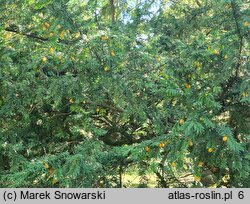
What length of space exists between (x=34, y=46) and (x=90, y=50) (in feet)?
4.49

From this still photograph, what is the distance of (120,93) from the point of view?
3.12 m

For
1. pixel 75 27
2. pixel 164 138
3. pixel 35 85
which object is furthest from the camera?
pixel 35 85

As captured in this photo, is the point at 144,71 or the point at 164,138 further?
the point at 144,71

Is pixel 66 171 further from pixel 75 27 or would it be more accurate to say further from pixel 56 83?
pixel 75 27

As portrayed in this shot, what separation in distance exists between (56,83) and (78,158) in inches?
36.6

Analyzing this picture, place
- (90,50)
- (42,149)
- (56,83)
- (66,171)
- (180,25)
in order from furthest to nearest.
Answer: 1. (180,25)
2. (42,149)
3. (56,83)
4. (90,50)
5. (66,171)

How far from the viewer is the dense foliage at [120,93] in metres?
2.36

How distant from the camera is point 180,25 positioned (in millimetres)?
4598

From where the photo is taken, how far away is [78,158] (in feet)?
8.29

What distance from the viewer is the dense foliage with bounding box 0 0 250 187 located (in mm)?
2363
